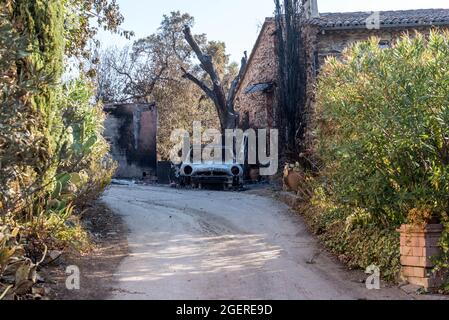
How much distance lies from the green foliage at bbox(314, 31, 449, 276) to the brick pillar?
13 centimetres

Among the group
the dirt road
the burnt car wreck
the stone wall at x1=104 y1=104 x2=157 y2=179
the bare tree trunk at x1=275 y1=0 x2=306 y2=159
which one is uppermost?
the bare tree trunk at x1=275 y1=0 x2=306 y2=159

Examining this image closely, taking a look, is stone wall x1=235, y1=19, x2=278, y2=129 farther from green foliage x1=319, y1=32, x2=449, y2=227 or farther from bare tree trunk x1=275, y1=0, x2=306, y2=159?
green foliage x1=319, y1=32, x2=449, y2=227

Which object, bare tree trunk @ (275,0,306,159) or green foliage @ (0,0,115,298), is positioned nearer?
green foliage @ (0,0,115,298)

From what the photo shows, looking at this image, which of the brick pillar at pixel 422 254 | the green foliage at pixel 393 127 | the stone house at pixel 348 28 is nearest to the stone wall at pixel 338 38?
the stone house at pixel 348 28

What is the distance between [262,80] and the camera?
22.3 m

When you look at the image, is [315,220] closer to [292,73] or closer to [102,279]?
[102,279]

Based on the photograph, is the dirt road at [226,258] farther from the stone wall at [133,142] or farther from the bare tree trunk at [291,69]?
the stone wall at [133,142]

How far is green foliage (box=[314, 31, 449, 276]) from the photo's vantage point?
21.6ft

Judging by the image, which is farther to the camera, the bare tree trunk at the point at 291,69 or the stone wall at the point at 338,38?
the stone wall at the point at 338,38

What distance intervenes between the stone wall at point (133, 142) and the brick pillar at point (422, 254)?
18.8 m

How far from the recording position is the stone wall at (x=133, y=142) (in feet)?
81.7

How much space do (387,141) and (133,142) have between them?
1902 cm

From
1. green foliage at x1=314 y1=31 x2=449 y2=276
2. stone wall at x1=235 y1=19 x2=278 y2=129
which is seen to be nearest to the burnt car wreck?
stone wall at x1=235 y1=19 x2=278 y2=129

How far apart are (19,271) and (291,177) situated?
8771 mm
